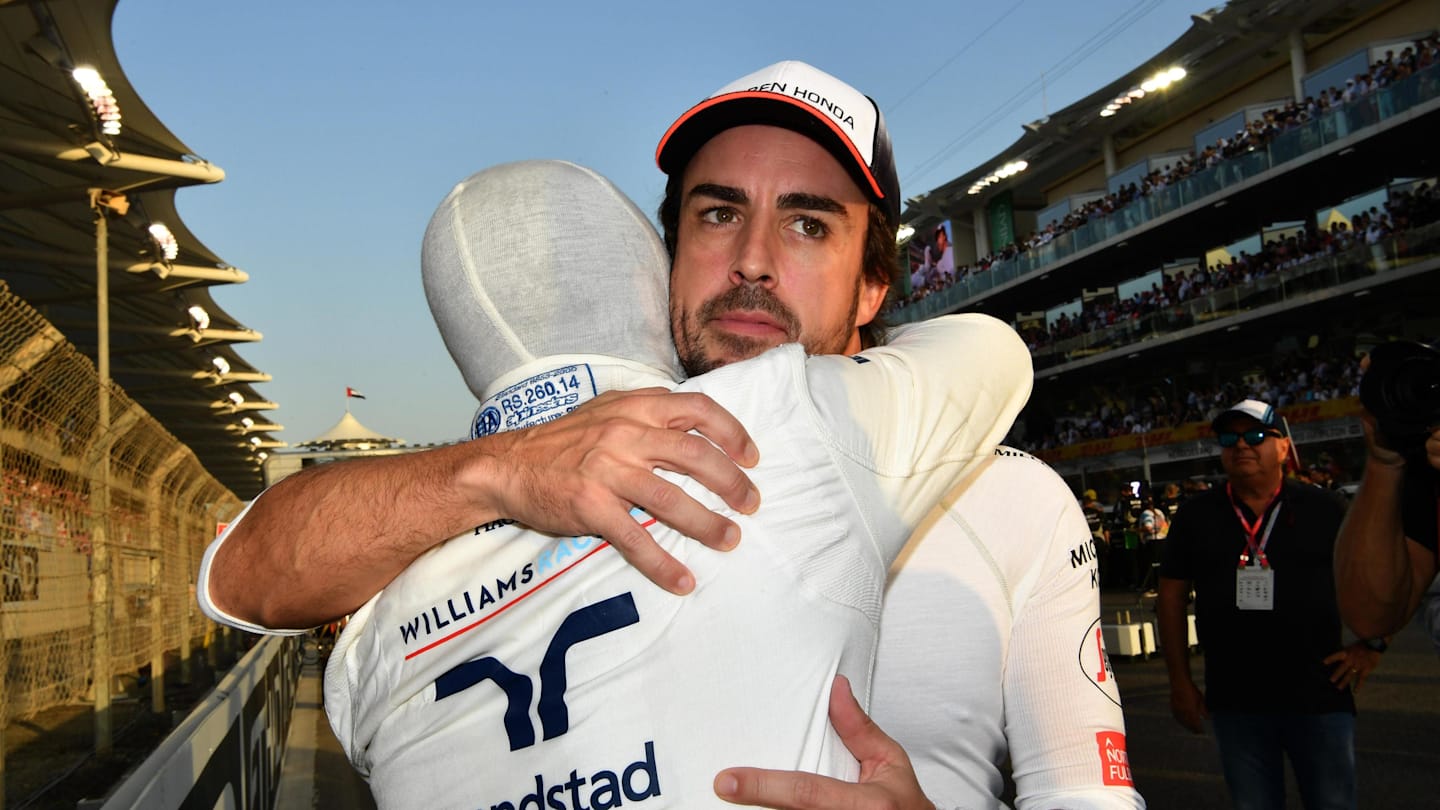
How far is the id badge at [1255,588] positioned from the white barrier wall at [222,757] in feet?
13.4

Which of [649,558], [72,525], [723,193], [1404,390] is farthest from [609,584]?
[72,525]

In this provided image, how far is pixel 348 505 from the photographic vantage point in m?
1.41

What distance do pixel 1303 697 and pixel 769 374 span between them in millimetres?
4163

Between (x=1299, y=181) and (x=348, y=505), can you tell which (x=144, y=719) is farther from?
(x=1299, y=181)

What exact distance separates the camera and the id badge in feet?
6.61

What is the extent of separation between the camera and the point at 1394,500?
315 cm

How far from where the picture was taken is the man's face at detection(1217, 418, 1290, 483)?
16.9 feet

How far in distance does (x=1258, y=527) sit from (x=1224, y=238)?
3342 cm

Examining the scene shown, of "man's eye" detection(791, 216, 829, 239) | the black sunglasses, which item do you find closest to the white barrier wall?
"man's eye" detection(791, 216, 829, 239)

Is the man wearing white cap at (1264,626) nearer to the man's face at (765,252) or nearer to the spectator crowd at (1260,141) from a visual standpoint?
the man's face at (765,252)

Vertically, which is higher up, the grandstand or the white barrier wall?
the grandstand

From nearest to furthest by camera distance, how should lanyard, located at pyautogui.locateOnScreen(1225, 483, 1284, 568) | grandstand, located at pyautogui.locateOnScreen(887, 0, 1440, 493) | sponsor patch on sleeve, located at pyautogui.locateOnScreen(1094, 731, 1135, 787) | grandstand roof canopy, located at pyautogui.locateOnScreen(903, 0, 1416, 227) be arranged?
sponsor patch on sleeve, located at pyautogui.locateOnScreen(1094, 731, 1135, 787) → lanyard, located at pyautogui.locateOnScreen(1225, 483, 1284, 568) → grandstand, located at pyautogui.locateOnScreen(887, 0, 1440, 493) → grandstand roof canopy, located at pyautogui.locateOnScreen(903, 0, 1416, 227)

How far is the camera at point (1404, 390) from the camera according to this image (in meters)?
2.87

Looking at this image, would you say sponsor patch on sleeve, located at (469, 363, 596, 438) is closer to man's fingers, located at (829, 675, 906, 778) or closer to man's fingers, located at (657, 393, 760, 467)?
man's fingers, located at (657, 393, 760, 467)
